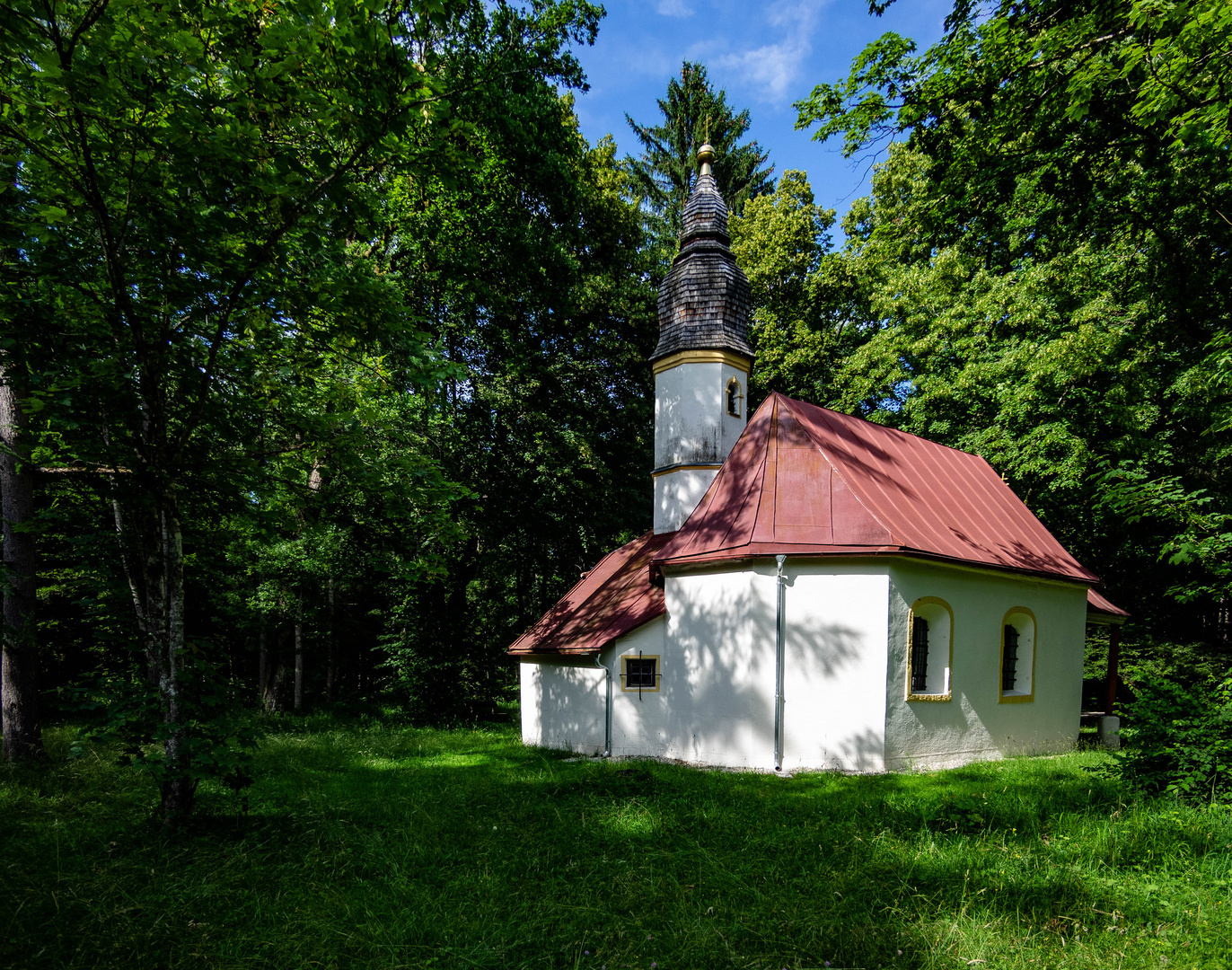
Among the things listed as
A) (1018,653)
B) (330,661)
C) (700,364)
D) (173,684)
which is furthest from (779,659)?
(330,661)

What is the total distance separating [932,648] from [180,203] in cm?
1114

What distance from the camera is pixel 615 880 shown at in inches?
200

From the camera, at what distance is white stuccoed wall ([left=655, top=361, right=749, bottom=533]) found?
13781mm

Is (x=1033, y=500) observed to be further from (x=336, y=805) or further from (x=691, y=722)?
(x=336, y=805)

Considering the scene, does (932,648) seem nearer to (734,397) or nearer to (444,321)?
(734,397)

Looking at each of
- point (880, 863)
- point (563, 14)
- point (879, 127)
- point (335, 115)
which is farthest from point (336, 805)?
point (563, 14)

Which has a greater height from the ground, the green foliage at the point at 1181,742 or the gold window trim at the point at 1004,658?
the green foliage at the point at 1181,742

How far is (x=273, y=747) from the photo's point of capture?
38.6ft

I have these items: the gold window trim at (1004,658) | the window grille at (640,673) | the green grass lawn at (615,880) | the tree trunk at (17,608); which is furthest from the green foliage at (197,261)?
the gold window trim at (1004,658)

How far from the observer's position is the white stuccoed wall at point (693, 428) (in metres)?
13.8

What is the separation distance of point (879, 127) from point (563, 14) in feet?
22.6

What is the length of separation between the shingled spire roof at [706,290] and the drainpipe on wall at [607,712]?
6.64m

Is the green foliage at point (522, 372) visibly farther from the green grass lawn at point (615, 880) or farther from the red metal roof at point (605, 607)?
the green grass lawn at point (615, 880)

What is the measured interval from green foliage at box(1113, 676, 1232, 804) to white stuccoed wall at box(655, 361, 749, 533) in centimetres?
814
